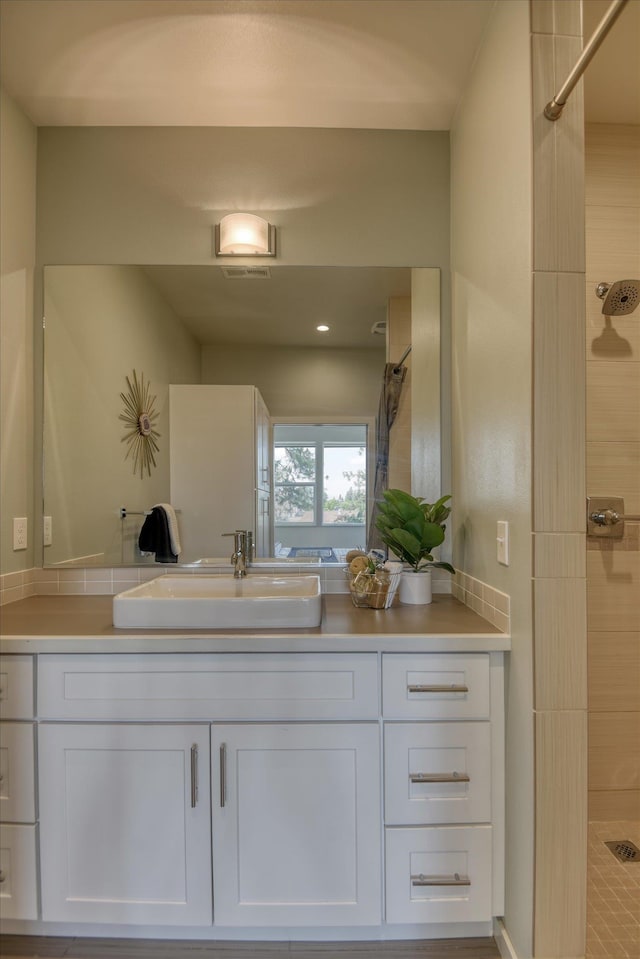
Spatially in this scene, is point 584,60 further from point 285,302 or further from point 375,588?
point 375,588

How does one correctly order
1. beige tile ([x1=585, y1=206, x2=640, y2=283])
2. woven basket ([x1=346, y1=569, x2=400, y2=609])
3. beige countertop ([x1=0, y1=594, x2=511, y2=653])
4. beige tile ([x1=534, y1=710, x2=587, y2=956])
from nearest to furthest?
beige tile ([x1=534, y1=710, x2=587, y2=956])
beige countertop ([x1=0, y1=594, x2=511, y2=653])
woven basket ([x1=346, y1=569, x2=400, y2=609])
beige tile ([x1=585, y1=206, x2=640, y2=283])

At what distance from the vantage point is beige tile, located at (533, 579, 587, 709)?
1157mm

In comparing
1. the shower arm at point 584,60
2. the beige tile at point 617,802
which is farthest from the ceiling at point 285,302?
the beige tile at point 617,802

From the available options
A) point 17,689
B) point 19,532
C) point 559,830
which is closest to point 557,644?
point 559,830

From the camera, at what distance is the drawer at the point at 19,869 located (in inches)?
51.2

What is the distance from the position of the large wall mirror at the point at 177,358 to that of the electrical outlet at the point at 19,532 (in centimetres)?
8

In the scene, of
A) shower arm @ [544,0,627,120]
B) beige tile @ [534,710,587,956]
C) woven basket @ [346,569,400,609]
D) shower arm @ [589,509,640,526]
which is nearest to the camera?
shower arm @ [544,0,627,120]

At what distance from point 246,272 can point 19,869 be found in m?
1.96

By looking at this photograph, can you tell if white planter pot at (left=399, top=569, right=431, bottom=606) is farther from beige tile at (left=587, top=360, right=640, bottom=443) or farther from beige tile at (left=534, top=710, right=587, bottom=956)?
beige tile at (left=587, top=360, right=640, bottom=443)

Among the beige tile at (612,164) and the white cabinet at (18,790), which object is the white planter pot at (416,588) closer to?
the white cabinet at (18,790)

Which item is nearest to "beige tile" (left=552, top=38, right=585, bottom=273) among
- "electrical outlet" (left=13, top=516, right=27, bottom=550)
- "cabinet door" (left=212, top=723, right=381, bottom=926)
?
"cabinet door" (left=212, top=723, right=381, bottom=926)

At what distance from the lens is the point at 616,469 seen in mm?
1809

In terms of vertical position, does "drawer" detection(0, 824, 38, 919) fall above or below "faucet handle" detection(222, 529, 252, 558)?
below

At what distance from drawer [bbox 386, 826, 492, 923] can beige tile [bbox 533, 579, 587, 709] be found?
17.5 inches
